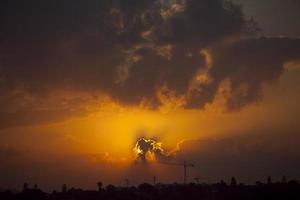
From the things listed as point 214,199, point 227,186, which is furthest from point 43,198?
point 227,186

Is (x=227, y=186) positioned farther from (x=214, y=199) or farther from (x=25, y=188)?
(x=25, y=188)

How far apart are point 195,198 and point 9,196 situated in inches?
2250

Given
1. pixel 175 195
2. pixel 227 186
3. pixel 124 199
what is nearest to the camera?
pixel 124 199

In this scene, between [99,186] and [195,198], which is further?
[99,186]

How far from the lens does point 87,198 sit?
6393 inches

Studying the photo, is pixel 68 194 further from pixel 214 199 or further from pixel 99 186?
pixel 214 199

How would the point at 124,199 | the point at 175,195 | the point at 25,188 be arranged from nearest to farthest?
the point at 124,199
the point at 175,195
the point at 25,188

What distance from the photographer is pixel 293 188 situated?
558 ft

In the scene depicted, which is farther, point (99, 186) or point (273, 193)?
point (99, 186)

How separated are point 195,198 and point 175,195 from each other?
7.99m

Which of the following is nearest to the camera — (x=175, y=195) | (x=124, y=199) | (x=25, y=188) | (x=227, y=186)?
(x=124, y=199)

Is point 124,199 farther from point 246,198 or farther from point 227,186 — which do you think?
point 227,186

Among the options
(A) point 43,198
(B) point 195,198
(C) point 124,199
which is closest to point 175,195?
(B) point 195,198

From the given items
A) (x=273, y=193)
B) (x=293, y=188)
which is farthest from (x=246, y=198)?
(x=293, y=188)
